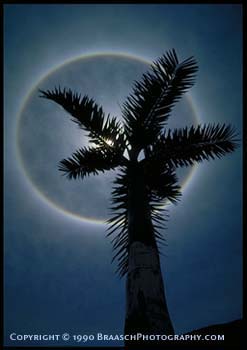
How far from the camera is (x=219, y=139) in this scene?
6.68 m

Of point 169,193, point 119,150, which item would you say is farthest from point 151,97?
point 169,193

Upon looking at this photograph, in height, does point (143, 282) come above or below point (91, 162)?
below

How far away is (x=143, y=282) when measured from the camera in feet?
14.2

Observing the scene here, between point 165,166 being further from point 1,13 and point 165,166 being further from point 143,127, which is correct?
point 1,13

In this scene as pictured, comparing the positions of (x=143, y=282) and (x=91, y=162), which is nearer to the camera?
(x=143, y=282)

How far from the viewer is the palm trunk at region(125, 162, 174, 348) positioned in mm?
3943

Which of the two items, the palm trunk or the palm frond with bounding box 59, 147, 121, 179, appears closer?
the palm trunk

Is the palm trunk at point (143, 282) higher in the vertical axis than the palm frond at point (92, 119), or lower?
lower

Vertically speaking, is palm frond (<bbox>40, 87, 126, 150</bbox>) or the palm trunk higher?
palm frond (<bbox>40, 87, 126, 150</bbox>)

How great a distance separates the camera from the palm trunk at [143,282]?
3.94m

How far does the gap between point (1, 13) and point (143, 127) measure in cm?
295

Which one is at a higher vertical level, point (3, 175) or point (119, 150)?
point (119, 150)
